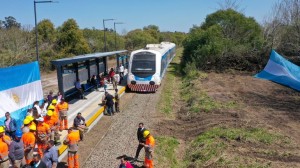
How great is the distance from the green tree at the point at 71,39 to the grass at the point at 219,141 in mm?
34392

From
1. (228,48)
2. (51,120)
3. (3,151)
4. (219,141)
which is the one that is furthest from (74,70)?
(228,48)

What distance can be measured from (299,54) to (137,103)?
21614 millimetres

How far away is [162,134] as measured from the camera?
13.6 m

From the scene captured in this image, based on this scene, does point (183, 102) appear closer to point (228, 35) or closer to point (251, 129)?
point (251, 129)

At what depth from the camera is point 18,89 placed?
13.1 metres

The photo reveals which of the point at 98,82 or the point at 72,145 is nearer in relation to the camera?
the point at 72,145

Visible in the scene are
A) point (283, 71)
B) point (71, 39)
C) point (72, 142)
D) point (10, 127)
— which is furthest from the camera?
point (71, 39)

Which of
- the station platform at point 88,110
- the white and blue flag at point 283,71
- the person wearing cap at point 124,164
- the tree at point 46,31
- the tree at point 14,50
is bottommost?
the station platform at point 88,110

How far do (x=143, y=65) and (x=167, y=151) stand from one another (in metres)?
11.3

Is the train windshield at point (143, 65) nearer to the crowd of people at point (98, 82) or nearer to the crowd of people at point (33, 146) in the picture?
the crowd of people at point (98, 82)

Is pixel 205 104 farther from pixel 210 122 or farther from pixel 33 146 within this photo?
pixel 33 146

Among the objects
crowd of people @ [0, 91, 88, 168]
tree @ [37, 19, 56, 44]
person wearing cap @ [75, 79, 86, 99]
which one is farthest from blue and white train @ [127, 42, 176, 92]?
tree @ [37, 19, 56, 44]

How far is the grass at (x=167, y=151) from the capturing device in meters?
10.6

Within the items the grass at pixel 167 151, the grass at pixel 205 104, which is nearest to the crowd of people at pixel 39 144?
the grass at pixel 167 151
